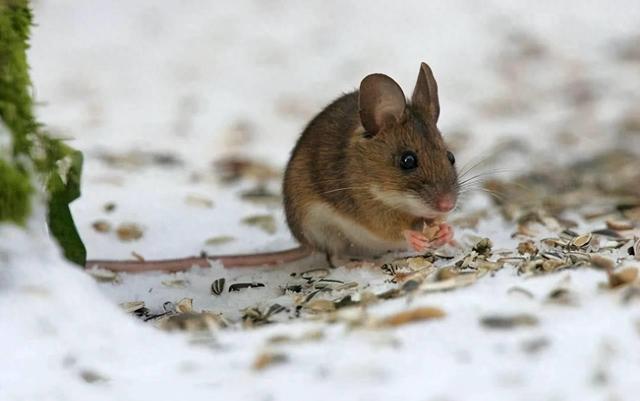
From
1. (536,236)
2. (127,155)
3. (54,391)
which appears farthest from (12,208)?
(127,155)

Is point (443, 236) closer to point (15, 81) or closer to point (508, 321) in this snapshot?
point (508, 321)

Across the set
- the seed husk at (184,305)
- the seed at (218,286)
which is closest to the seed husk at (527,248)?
the seed at (218,286)

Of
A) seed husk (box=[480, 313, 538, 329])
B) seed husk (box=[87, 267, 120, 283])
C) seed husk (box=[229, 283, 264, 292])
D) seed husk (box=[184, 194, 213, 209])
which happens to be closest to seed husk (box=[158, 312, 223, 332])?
seed husk (box=[229, 283, 264, 292])

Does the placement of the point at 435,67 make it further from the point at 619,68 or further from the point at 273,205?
the point at 273,205

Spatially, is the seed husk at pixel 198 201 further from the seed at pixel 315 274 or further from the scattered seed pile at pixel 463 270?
the seed at pixel 315 274

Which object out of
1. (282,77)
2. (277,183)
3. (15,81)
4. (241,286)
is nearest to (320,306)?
(241,286)

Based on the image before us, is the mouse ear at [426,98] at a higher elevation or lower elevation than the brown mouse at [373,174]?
higher
